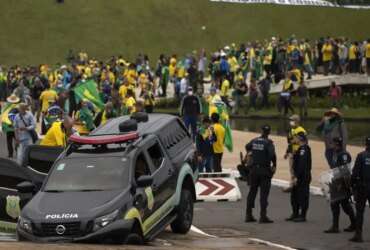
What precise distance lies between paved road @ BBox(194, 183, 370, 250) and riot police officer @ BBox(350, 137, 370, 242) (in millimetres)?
323

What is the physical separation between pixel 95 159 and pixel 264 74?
30172 millimetres

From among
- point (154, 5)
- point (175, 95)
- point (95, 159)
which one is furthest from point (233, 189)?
point (154, 5)

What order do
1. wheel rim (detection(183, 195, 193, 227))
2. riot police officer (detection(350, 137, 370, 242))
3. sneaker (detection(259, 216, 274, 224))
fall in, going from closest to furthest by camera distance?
riot police officer (detection(350, 137, 370, 242)) → wheel rim (detection(183, 195, 193, 227)) → sneaker (detection(259, 216, 274, 224))

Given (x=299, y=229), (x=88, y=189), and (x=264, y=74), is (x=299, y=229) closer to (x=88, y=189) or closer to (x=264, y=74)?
(x=88, y=189)

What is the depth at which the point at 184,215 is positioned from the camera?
18.3 meters

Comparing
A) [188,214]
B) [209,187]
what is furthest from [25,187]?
[209,187]

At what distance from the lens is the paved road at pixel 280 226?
1828 centimetres

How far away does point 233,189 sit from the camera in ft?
75.1

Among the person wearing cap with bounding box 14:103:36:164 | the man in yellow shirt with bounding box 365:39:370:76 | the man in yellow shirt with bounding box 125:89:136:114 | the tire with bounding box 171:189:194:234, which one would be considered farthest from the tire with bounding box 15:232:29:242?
the man in yellow shirt with bounding box 365:39:370:76

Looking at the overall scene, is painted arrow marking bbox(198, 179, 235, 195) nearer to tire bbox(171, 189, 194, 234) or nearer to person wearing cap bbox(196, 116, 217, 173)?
person wearing cap bbox(196, 116, 217, 173)

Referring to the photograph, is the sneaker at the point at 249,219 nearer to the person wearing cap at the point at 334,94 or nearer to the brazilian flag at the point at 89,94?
the brazilian flag at the point at 89,94

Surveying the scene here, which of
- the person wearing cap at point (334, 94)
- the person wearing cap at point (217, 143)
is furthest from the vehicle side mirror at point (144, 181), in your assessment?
the person wearing cap at point (334, 94)

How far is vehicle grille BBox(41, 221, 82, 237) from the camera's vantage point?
15.4 meters

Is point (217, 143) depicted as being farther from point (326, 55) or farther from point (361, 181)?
point (326, 55)
